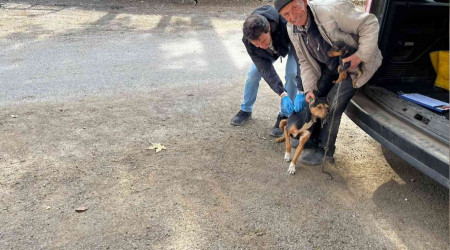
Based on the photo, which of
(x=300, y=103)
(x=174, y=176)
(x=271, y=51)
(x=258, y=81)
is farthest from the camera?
(x=258, y=81)

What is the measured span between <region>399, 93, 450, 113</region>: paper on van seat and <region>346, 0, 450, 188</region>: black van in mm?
51

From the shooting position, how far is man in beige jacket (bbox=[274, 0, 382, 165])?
2.75 meters

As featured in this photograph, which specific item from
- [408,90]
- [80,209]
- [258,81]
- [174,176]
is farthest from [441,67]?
[80,209]

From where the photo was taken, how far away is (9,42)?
22.5 feet

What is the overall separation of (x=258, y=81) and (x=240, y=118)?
1.36 feet

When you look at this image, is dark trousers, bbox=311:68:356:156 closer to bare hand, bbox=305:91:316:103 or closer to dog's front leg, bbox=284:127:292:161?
bare hand, bbox=305:91:316:103

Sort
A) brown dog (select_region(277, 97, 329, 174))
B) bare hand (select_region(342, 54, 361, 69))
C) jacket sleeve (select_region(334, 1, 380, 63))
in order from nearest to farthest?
jacket sleeve (select_region(334, 1, 380, 63)), bare hand (select_region(342, 54, 361, 69)), brown dog (select_region(277, 97, 329, 174))

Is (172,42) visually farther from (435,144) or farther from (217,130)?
(435,144)

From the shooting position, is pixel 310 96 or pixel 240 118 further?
pixel 240 118

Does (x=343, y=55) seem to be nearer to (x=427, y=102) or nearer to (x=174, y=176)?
(x=427, y=102)

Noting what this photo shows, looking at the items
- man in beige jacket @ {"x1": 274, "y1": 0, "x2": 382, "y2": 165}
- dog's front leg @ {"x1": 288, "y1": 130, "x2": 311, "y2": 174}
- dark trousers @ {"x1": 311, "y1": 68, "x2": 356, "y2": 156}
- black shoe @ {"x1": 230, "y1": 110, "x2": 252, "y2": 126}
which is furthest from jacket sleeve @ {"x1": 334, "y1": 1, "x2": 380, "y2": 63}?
black shoe @ {"x1": 230, "y1": 110, "x2": 252, "y2": 126}

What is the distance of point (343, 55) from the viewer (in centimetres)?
285

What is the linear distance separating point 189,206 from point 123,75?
3.09 meters

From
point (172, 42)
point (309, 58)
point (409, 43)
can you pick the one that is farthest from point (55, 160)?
point (172, 42)
